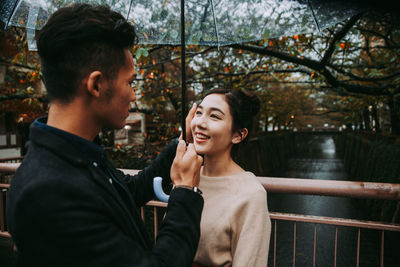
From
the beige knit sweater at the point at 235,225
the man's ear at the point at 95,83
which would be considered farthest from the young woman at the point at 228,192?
the man's ear at the point at 95,83

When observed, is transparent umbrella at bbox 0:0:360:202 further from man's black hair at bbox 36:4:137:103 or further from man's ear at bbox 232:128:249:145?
man's black hair at bbox 36:4:137:103

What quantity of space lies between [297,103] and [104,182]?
23.3m

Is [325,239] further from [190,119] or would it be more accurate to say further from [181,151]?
[181,151]

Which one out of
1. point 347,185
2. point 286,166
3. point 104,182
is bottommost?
point 286,166

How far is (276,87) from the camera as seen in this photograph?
61.3 ft

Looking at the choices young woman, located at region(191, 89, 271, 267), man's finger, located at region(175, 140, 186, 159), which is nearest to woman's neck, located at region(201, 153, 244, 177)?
young woman, located at region(191, 89, 271, 267)

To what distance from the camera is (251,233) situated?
1.50 metres

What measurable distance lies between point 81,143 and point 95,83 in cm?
24

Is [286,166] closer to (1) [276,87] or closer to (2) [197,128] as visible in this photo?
(1) [276,87]

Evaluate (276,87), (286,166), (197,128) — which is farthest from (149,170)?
(286,166)

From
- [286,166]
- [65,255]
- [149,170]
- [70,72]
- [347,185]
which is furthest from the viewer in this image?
[286,166]

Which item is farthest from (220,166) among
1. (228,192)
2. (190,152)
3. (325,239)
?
(325,239)

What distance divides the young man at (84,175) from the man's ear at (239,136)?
69cm

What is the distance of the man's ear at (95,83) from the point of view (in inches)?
40.9
